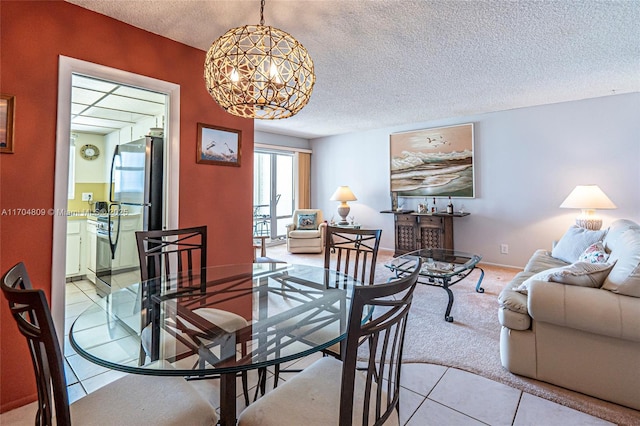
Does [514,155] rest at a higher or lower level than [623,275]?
higher

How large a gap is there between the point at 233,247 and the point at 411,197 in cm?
384

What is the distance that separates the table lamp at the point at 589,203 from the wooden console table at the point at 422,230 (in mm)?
1390

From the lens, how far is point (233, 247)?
9.14 ft

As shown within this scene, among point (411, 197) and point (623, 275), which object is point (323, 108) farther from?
point (623, 275)

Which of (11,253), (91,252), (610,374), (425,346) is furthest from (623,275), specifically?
(91,252)

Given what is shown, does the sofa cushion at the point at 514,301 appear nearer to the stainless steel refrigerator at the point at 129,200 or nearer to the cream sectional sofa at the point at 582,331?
the cream sectional sofa at the point at 582,331

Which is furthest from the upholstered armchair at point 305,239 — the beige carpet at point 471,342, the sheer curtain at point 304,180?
the beige carpet at point 471,342

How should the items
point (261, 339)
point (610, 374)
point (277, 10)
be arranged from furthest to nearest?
point (277, 10) → point (610, 374) → point (261, 339)

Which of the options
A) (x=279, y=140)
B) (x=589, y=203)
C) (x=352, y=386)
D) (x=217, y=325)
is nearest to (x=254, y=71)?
(x=217, y=325)

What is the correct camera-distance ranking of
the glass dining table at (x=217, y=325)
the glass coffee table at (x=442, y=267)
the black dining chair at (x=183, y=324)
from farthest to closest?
the glass coffee table at (x=442, y=267) < the black dining chair at (x=183, y=324) < the glass dining table at (x=217, y=325)

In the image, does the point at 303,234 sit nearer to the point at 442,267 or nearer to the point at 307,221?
the point at 307,221

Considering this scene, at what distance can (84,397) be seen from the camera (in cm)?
105

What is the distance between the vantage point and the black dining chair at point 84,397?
798mm

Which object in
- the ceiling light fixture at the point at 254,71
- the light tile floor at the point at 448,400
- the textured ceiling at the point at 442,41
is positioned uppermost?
the textured ceiling at the point at 442,41
